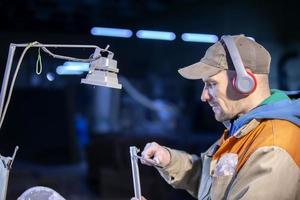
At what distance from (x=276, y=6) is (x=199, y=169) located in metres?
2.10

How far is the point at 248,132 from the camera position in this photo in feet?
4.04

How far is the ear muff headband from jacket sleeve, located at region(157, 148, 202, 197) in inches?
12.5

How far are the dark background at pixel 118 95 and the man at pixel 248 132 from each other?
6.08 feet

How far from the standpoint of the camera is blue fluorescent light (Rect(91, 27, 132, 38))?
352 cm

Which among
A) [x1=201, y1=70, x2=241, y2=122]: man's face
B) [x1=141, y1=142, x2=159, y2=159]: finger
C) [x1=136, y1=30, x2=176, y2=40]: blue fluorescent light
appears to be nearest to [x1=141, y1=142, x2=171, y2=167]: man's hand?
[x1=141, y1=142, x2=159, y2=159]: finger

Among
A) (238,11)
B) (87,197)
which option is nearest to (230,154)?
(238,11)

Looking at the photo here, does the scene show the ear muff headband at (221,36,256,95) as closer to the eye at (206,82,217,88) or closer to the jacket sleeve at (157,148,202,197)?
the eye at (206,82,217,88)

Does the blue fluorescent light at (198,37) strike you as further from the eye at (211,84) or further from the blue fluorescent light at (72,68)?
the eye at (211,84)

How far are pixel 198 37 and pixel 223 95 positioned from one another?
2.18m

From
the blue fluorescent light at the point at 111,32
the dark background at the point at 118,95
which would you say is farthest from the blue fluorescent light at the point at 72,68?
the blue fluorescent light at the point at 111,32

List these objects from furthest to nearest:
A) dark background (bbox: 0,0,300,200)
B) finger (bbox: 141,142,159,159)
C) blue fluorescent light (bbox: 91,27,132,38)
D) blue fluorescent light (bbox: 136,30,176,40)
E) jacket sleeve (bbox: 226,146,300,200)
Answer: blue fluorescent light (bbox: 136,30,176,40)
blue fluorescent light (bbox: 91,27,132,38)
dark background (bbox: 0,0,300,200)
finger (bbox: 141,142,159,159)
jacket sleeve (bbox: 226,146,300,200)

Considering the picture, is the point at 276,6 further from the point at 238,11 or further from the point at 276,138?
the point at 276,138

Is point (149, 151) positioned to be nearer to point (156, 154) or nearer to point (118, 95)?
point (156, 154)

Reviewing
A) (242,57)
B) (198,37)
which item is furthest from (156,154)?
(198,37)
